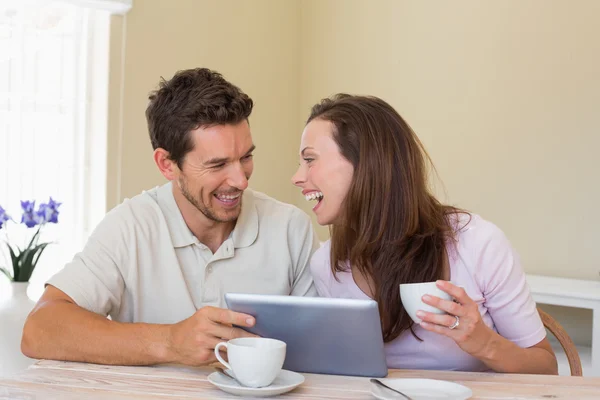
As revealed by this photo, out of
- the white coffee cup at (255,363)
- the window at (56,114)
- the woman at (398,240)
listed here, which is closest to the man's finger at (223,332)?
the white coffee cup at (255,363)

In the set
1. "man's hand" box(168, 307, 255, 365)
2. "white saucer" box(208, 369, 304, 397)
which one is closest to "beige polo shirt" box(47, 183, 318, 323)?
"man's hand" box(168, 307, 255, 365)

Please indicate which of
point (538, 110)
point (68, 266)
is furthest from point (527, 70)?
point (68, 266)

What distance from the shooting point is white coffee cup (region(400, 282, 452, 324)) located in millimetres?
1217

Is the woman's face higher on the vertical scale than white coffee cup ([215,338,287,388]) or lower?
higher

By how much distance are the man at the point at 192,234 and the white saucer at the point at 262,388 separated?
50cm

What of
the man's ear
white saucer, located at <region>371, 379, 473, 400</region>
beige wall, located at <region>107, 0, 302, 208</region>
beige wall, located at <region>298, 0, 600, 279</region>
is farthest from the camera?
beige wall, located at <region>107, 0, 302, 208</region>

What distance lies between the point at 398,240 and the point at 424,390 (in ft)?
1.64

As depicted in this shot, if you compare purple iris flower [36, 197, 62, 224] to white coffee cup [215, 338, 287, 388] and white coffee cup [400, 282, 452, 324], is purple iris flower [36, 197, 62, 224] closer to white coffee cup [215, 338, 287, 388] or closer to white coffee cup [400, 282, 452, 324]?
white coffee cup [215, 338, 287, 388]

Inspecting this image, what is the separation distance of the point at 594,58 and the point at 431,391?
222 cm

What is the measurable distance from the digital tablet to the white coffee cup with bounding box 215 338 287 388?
10cm

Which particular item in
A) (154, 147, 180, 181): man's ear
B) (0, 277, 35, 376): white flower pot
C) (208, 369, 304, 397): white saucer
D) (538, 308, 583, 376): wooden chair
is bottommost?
(0, 277, 35, 376): white flower pot

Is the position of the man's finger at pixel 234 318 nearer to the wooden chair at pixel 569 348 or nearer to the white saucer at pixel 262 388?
the white saucer at pixel 262 388

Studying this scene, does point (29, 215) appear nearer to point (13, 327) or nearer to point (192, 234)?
point (13, 327)

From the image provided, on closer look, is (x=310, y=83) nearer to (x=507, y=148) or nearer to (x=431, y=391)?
(x=507, y=148)
